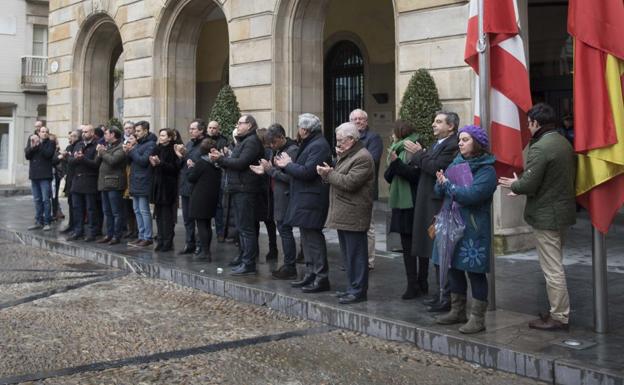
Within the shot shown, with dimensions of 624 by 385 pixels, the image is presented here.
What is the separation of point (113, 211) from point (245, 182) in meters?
3.68

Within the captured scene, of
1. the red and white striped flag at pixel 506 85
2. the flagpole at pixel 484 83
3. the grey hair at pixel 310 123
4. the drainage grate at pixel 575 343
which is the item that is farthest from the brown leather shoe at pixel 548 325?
the grey hair at pixel 310 123

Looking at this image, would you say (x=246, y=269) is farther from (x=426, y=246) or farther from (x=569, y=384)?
(x=569, y=384)

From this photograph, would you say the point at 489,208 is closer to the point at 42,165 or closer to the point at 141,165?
the point at 141,165

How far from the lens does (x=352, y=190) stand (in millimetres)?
6465

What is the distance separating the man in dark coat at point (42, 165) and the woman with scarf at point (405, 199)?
7934 millimetres

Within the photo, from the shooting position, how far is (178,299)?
7.48m

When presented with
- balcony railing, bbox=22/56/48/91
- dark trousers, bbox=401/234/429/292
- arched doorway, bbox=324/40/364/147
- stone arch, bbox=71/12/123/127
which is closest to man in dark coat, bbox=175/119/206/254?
dark trousers, bbox=401/234/429/292

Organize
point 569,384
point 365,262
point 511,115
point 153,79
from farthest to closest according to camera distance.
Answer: point 153,79
point 365,262
point 511,115
point 569,384

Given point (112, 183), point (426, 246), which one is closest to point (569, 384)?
point (426, 246)

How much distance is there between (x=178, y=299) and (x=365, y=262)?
230 centimetres

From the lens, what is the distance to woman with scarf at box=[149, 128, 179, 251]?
9.47 metres

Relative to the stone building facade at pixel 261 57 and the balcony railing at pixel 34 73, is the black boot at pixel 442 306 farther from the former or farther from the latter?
the balcony railing at pixel 34 73

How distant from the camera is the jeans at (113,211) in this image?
10609 millimetres

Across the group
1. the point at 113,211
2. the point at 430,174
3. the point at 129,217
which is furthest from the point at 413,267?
the point at 129,217
